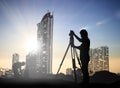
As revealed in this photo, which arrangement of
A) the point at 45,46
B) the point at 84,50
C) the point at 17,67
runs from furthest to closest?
A: the point at 45,46 → the point at 17,67 → the point at 84,50

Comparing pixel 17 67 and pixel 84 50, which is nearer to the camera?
pixel 84 50

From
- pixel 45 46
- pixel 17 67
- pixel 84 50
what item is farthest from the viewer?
pixel 45 46

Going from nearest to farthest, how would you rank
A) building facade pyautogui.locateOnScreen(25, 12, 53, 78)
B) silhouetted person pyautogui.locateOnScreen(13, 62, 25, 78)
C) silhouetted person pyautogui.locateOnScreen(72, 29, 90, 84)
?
silhouetted person pyautogui.locateOnScreen(72, 29, 90, 84) → silhouetted person pyautogui.locateOnScreen(13, 62, 25, 78) → building facade pyautogui.locateOnScreen(25, 12, 53, 78)

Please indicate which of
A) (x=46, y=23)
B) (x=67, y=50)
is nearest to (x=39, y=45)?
(x=46, y=23)

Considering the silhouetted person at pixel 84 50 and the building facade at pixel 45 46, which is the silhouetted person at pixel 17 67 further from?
the building facade at pixel 45 46

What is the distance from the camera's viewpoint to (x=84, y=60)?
34.0 feet

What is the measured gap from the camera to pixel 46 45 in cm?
17775

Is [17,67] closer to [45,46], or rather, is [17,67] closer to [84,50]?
[84,50]

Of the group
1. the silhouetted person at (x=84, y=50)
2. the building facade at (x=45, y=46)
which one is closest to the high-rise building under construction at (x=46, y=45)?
the building facade at (x=45, y=46)

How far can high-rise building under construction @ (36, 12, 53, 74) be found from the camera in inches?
6890

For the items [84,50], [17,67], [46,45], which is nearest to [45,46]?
[46,45]

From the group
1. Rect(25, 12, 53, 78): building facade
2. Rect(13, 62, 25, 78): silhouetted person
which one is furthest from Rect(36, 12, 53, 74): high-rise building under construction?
Rect(13, 62, 25, 78): silhouetted person

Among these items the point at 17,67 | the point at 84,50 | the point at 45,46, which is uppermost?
the point at 45,46

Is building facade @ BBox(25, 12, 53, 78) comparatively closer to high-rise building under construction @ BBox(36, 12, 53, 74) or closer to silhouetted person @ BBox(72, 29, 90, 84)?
high-rise building under construction @ BBox(36, 12, 53, 74)
